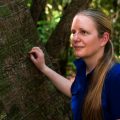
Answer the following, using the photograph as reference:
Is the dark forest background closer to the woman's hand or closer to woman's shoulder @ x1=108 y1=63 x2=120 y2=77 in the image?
the woman's hand

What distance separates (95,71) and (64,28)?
66.8 inches

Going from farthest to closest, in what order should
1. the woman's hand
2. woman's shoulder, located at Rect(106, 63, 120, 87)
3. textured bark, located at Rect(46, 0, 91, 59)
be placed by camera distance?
textured bark, located at Rect(46, 0, 91, 59) < the woman's hand < woman's shoulder, located at Rect(106, 63, 120, 87)

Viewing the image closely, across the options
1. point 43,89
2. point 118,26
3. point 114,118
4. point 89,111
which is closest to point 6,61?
point 43,89

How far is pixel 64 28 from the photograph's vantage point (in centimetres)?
416

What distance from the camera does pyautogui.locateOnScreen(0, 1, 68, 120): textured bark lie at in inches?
101

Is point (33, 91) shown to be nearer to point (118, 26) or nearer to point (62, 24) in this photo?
point (62, 24)

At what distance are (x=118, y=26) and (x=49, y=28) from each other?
2126mm

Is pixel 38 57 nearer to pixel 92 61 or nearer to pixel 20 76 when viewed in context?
pixel 20 76

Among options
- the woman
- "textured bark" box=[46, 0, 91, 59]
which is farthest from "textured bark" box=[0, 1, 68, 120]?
"textured bark" box=[46, 0, 91, 59]

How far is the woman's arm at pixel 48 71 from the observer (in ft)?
9.12

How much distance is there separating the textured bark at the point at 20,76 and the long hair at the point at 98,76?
1.23 feet

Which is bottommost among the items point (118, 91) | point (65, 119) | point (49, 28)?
point (49, 28)

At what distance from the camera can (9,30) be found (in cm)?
262

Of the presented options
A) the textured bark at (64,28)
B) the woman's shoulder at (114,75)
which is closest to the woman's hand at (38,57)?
the woman's shoulder at (114,75)
